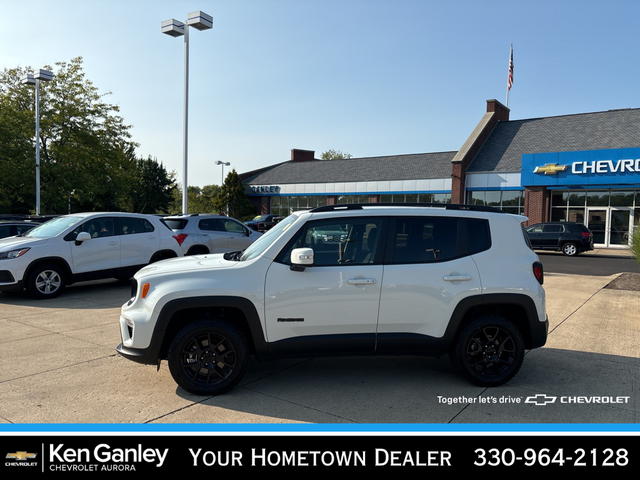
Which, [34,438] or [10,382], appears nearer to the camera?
[34,438]

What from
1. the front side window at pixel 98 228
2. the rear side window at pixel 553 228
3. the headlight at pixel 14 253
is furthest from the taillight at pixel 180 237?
the rear side window at pixel 553 228

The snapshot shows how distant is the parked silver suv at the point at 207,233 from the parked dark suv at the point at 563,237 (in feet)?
50.1

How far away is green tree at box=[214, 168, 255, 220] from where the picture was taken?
4544cm

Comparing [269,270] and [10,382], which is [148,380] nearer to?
[10,382]

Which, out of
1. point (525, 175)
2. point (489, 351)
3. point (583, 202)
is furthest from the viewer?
point (525, 175)

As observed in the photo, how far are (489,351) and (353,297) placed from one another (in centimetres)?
144

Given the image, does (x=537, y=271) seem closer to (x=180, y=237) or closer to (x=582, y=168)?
(x=180, y=237)

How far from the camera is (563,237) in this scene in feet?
75.0

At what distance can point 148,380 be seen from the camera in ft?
16.1

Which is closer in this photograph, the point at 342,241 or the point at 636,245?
the point at 342,241

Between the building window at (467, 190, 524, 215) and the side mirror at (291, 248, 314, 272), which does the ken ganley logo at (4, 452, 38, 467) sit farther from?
the building window at (467, 190, 524, 215)

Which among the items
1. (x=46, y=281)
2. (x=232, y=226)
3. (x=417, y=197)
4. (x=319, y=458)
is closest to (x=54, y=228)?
(x=46, y=281)

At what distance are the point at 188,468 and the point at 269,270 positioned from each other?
175cm

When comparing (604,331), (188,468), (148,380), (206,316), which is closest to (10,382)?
(148,380)
